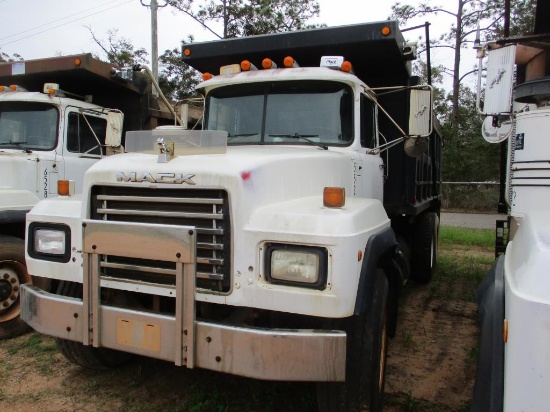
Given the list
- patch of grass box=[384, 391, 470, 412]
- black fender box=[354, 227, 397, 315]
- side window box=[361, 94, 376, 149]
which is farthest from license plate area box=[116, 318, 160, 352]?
side window box=[361, 94, 376, 149]

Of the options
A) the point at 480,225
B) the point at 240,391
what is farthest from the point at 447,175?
the point at 240,391

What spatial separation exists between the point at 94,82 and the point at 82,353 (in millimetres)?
4075

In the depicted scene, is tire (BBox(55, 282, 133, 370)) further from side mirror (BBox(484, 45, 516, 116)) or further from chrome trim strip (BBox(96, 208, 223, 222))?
side mirror (BBox(484, 45, 516, 116))

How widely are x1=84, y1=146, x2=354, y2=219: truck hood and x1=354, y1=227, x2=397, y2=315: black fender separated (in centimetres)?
63

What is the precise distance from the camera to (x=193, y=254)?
259 cm

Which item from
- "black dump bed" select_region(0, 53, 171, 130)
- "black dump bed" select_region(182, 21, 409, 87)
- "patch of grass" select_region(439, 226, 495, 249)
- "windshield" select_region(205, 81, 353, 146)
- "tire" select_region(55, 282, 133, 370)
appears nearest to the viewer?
"tire" select_region(55, 282, 133, 370)

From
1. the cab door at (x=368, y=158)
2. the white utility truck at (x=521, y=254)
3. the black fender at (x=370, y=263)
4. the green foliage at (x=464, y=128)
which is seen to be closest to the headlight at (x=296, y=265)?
the black fender at (x=370, y=263)

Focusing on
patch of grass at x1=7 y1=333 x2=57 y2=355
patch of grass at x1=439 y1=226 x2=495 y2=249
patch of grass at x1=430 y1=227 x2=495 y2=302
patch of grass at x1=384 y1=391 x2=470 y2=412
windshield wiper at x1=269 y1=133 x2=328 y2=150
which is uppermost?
windshield wiper at x1=269 y1=133 x2=328 y2=150

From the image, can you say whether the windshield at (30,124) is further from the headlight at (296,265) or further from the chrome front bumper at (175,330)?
the headlight at (296,265)

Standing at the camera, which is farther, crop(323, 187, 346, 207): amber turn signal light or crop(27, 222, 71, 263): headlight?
crop(27, 222, 71, 263): headlight

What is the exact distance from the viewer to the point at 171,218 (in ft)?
9.18

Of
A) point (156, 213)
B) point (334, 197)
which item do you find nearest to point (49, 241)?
point (156, 213)

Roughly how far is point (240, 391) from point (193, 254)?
1487 millimetres

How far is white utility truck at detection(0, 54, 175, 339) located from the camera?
481cm
